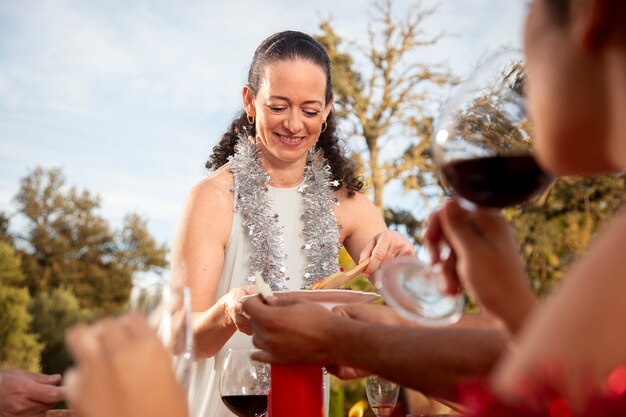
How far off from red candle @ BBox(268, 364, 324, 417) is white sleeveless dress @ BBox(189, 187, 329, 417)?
147cm

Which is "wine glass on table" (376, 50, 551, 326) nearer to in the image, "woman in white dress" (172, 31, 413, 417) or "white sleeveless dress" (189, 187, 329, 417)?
"woman in white dress" (172, 31, 413, 417)

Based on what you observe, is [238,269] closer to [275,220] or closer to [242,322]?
[275,220]

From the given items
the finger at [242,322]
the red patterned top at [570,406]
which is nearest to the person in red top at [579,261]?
the red patterned top at [570,406]

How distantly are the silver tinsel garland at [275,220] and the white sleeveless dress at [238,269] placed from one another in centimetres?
3

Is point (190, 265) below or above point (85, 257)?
below

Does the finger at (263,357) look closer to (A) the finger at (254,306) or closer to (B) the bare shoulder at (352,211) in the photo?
(A) the finger at (254,306)

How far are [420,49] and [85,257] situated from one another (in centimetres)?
1720

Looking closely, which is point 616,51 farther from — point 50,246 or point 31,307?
point 50,246

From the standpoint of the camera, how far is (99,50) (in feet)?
98.9

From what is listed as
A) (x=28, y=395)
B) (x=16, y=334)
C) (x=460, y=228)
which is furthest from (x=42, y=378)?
(x=16, y=334)

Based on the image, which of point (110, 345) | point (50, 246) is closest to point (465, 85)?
point (110, 345)

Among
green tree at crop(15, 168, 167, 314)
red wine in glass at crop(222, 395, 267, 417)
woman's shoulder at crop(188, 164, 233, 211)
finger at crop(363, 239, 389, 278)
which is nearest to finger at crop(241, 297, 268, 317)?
red wine in glass at crop(222, 395, 267, 417)

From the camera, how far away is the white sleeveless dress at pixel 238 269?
3.28 meters

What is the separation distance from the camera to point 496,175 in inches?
47.9
